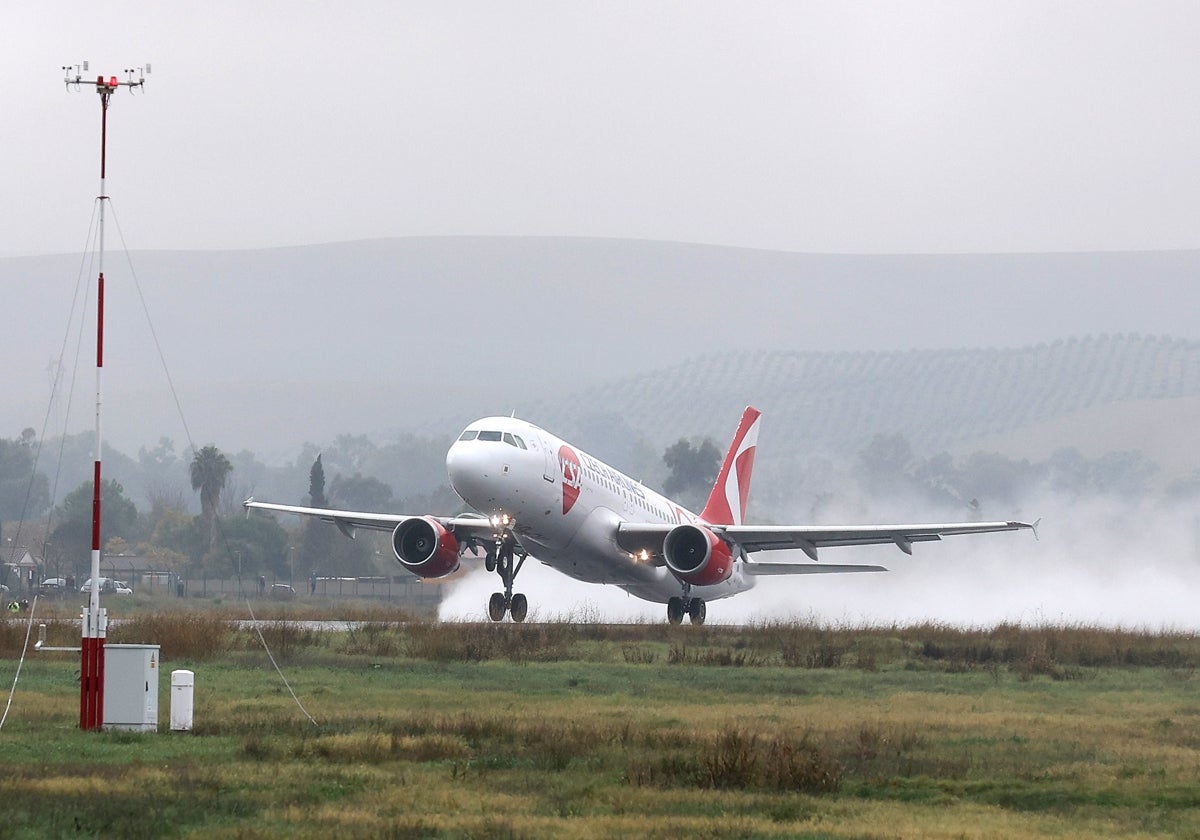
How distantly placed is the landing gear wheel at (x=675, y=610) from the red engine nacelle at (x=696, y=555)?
5345 millimetres

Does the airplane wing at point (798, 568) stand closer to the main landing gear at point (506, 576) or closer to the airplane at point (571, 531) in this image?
the airplane at point (571, 531)

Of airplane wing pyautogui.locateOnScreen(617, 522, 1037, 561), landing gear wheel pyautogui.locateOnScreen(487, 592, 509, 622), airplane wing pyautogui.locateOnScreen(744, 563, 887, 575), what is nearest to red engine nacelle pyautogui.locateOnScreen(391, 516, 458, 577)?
landing gear wheel pyautogui.locateOnScreen(487, 592, 509, 622)

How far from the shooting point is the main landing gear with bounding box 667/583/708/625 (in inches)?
2191

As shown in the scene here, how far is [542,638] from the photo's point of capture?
40281 mm

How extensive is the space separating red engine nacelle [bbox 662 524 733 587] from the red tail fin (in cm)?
1249

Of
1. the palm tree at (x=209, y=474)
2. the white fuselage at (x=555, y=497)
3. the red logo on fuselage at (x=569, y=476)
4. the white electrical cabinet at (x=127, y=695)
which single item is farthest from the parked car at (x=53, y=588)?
the white electrical cabinet at (x=127, y=695)

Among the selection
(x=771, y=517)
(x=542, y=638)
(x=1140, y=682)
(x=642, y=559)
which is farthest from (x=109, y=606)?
(x=771, y=517)

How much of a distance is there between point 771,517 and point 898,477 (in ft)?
108

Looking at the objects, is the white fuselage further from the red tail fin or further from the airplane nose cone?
the red tail fin

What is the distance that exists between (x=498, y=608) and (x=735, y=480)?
16.7 m

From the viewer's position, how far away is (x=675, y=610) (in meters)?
55.8

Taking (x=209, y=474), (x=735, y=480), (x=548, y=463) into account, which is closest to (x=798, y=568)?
(x=735, y=480)

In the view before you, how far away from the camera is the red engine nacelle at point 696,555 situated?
4969cm

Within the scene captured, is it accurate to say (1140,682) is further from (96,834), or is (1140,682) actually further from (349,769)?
(96,834)
